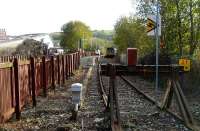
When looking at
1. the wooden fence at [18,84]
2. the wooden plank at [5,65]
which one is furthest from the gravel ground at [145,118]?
the wooden plank at [5,65]

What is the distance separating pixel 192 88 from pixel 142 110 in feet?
19.3

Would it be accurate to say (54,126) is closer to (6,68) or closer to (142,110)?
(6,68)

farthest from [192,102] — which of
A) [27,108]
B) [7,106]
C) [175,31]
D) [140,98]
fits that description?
[175,31]

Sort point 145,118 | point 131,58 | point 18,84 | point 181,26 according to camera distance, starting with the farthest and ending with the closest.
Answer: point 181,26 < point 131,58 < point 145,118 < point 18,84

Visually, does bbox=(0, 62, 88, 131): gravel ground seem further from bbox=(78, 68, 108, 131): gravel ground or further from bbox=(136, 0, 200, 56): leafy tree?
bbox=(136, 0, 200, 56): leafy tree

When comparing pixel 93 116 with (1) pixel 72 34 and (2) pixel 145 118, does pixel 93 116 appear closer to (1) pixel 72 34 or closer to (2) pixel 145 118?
(2) pixel 145 118

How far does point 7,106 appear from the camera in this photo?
9.78 metres

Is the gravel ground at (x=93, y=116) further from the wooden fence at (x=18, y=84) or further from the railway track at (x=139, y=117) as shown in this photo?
the wooden fence at (x=18, y=84)

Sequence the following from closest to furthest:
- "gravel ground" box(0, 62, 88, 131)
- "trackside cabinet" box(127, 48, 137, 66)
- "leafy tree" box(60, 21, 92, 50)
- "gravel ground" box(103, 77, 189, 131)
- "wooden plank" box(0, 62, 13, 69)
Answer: "wooden plank" box(0, 62, 13, 69), "gravel ground" box(0, 62, 88, 131), "gravel ground" box(103, 77, 189, 131), "trackside cabinet" box(127, 48, 137, 66), "leafy tree" box(60, 21, 92, 50)

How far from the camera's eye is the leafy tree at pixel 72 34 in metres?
134

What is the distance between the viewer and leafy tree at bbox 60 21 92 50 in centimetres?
13412

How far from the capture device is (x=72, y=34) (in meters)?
138

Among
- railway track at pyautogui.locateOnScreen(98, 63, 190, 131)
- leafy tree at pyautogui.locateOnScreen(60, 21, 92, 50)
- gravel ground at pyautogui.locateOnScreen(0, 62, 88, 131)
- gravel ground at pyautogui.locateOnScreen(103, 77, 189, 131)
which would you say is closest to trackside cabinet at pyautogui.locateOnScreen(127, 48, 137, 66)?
railway track at pyautogui.locateOnScreen(98, 63, 190, 131)

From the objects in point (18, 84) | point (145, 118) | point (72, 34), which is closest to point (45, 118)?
point (18, 84)
